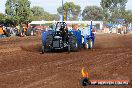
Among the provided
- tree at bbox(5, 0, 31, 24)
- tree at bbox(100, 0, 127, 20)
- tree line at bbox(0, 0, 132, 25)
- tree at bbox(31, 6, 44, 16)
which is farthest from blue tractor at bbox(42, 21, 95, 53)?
tree at bbox(31, 6, 44, 16)

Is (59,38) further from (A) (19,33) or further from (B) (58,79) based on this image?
(A) (19,33)

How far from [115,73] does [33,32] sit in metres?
35.7

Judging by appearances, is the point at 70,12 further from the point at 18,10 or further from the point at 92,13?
the point at 18,10

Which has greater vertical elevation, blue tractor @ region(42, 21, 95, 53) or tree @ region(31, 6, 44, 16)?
tree @ region(31, 6, 44, 16)

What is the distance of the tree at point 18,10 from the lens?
64.9 m

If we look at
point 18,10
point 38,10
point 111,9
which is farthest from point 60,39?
point 38,10

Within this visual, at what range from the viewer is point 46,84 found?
30.0 ft

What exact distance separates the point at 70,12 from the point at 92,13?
36.5 feet

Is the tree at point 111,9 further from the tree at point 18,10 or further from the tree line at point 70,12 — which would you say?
the tree at point 18,10

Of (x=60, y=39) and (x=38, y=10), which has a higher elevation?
(x=38, y=10)

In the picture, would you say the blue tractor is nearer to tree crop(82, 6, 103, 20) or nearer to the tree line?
the tree line

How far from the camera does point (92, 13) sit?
14025 cm

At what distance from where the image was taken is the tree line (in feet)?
215

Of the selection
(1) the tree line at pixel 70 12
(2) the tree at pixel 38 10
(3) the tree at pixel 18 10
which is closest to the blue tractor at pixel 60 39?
(1) the tree line at pixel 70 12
